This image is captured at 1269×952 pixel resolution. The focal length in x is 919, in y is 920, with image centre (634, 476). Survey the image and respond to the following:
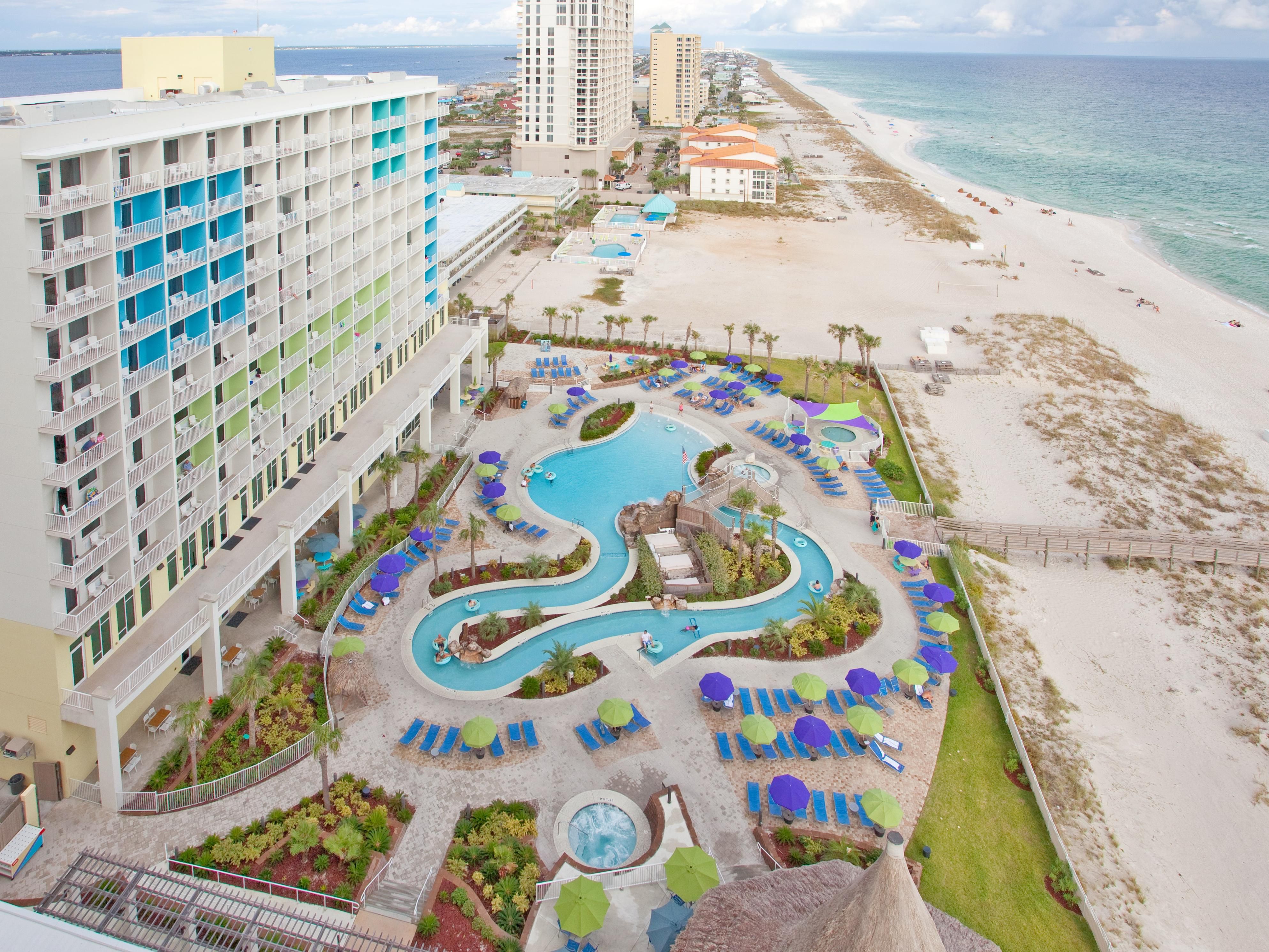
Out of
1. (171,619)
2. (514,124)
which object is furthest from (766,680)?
(514,124)

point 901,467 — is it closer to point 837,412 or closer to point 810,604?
point 837,412

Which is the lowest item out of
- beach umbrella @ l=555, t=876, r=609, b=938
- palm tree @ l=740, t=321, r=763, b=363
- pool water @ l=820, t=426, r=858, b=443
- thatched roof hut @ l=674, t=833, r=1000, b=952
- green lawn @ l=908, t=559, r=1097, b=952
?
green lawn @ l=908, t=559, r=1097, b=952

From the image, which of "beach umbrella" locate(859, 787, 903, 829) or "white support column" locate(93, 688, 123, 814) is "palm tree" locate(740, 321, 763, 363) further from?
"white support column" locate(93, 688, 123, 814)

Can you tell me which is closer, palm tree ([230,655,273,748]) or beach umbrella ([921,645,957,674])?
palm tree ([230,655,273,748])

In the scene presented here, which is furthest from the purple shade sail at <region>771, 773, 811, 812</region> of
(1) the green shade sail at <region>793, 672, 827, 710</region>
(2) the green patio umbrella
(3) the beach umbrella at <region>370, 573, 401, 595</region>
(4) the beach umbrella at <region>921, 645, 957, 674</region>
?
(3) the beach umbrella at <region>370, 573, 401, 595</region>

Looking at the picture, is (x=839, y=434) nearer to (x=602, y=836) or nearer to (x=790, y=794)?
(x=790, y=794)
